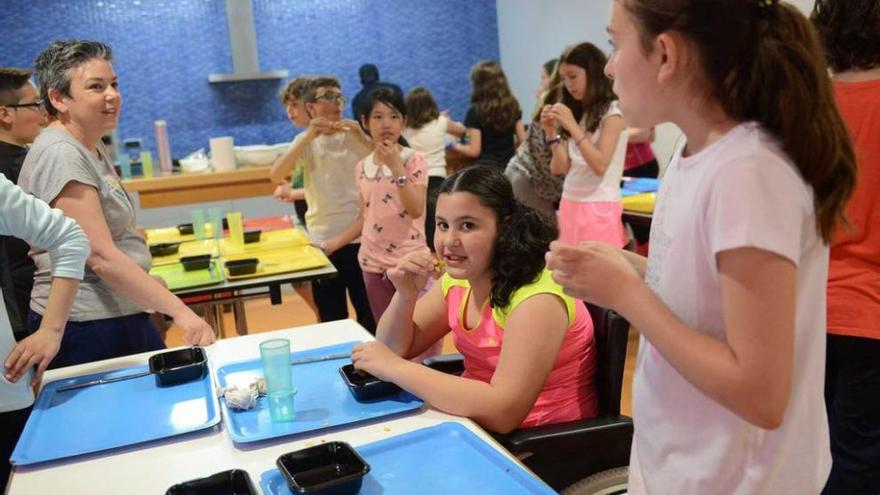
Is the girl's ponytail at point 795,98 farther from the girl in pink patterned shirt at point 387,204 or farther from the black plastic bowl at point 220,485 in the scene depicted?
the girl in pink patterned shirt at point 387,204

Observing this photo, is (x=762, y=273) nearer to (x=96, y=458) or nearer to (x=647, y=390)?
(x=647, y=390)

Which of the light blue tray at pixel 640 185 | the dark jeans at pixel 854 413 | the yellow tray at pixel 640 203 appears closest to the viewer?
the dark jeans at pixel 854 413

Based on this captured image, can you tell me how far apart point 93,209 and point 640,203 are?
2.53 meters

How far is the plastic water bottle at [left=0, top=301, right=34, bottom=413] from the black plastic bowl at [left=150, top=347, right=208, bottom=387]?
0.80 feet

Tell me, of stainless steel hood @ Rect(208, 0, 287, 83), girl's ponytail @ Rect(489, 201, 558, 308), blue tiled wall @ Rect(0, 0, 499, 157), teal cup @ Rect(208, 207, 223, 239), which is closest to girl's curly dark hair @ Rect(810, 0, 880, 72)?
girl's ponytail @ Rect(489, 201, 558, 308)

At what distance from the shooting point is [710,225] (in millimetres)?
802

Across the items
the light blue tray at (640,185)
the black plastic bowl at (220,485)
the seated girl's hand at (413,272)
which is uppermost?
the seated girl's hand at (413,272)

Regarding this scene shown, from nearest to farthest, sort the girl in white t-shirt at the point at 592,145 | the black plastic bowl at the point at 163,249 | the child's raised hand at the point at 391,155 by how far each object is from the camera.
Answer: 1. the child's raised hand at the point at 391,155
2. the girl in white t-shirt at the point at 592,145
3. the black plastic bowl at the point at 163,249

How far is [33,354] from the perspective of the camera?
1515 mm

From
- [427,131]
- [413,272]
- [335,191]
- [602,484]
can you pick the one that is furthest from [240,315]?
[427,131]

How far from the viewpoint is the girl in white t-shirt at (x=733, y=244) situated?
774 mm

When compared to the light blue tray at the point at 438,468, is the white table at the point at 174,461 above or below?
below

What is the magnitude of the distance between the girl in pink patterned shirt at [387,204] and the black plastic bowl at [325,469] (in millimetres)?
1692

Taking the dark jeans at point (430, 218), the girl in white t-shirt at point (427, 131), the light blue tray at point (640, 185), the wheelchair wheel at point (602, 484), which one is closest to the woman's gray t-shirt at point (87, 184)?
the wheelchair wheel at point (602, 484)
